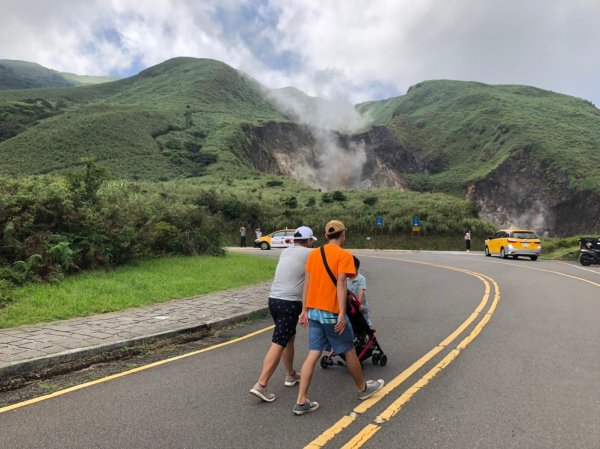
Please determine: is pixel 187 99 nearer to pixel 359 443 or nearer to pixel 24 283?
pixel 24 283

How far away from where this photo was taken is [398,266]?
70.5ft

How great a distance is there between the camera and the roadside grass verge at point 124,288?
842 cm

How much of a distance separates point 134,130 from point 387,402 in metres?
82.1

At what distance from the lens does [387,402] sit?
192 inches

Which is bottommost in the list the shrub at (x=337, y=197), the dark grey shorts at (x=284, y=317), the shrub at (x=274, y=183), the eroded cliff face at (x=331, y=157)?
the dark grey shorts at (x=284, y=317)

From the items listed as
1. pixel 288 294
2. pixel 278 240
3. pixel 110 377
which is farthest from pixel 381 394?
pixel 278 240

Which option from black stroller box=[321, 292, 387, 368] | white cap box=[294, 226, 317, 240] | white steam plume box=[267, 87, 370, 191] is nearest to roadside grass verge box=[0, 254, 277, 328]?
black stroller box=[321, 292, 387, 368]

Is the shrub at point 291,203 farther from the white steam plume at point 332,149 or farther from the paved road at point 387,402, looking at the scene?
the white steam plume at point 332,149

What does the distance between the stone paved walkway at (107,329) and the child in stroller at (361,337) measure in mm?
2987

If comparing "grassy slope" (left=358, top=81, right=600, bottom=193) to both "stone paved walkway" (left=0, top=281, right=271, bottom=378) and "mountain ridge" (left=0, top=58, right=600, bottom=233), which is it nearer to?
"mountain ridge" (left=0, top=58, right=600, bottom=233)

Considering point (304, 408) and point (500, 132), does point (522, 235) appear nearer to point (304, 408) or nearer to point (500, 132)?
point (304, 408)

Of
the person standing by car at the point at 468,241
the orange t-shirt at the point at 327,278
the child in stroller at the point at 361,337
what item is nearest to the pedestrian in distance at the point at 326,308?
the orange t-shirt at the point at 327,278

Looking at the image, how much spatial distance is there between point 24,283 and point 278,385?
6704 mm

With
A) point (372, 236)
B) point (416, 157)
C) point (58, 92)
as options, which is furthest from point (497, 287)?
point (58, 92)
